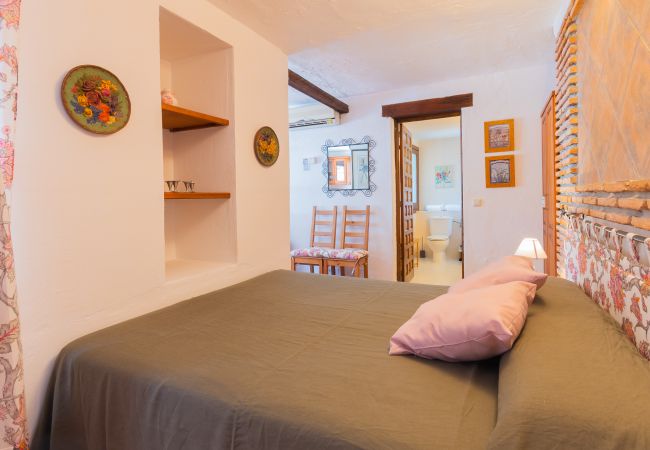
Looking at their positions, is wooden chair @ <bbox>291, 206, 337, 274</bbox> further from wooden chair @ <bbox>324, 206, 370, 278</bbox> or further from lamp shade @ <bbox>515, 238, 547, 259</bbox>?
lamp shade @ <bbox>515, 238, 547, 259</bbox>

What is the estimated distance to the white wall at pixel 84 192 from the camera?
52.0 inches

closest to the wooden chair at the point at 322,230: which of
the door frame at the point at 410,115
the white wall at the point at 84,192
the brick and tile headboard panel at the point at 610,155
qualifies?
the door frame at the point at 410,115

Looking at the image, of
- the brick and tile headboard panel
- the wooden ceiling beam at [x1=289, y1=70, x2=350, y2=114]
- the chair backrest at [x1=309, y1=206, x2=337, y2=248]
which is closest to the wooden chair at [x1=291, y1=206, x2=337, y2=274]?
the chair backrest at [x1=309, y1=206, x2=337, y2=248]

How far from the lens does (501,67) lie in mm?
3520

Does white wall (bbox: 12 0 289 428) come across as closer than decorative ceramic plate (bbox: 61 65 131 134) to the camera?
Yes

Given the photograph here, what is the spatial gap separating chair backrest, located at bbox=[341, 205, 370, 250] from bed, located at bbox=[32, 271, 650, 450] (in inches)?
109

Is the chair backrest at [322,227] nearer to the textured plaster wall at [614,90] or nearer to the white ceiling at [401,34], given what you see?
the white ceiling at [401,34]

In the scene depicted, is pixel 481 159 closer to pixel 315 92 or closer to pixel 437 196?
pixel 315 92

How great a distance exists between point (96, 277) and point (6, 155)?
23.1 inches

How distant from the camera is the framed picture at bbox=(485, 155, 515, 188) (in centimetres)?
372

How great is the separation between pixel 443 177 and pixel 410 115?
3.09 m

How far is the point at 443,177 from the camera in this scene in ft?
22.7

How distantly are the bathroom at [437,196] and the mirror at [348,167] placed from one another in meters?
1.89

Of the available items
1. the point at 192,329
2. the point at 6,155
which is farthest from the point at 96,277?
the point at 6,155
